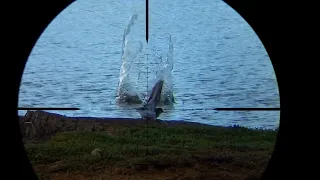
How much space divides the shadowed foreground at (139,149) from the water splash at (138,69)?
2.08 feet

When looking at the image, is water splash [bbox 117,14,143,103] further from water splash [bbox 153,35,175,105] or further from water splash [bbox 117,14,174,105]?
water splash [bbox 153,35,175,105]

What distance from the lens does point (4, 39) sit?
2801mm

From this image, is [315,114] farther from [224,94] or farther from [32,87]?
[32,87]

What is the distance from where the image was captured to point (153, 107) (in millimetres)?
8695

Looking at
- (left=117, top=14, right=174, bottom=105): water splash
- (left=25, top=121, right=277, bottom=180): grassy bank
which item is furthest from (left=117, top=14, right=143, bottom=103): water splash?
(left=25, top=121, right=277, bottom=180): grassy bank

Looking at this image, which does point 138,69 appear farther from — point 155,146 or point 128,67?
point 155,146

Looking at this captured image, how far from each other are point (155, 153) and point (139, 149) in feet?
0.97

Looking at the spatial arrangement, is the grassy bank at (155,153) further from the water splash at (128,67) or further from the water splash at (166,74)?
the water splash at (128,67)

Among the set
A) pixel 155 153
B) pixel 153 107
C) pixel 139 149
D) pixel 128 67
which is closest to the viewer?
pixel 155 153

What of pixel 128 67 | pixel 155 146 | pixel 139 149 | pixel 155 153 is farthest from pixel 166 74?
pixel 155 153

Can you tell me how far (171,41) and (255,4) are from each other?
6.44m

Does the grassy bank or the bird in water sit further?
the bird in water

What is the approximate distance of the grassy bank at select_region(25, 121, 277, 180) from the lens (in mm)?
5645

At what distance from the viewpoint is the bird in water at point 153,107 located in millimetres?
8497
